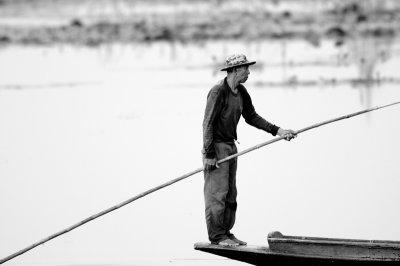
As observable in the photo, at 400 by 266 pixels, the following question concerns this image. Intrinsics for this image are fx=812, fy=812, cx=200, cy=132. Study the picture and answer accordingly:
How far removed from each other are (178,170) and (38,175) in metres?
1.38

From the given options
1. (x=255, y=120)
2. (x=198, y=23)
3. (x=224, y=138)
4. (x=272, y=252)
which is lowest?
(x=272, y=252)

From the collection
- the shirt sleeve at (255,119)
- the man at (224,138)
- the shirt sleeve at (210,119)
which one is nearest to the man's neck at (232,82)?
the man at (224,138)

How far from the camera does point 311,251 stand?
4.80 metres

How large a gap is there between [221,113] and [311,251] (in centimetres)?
98

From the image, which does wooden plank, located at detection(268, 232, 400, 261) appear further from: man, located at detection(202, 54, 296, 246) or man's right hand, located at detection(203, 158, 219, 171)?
man's right hand, located at detection(203, 158, 219, 171)

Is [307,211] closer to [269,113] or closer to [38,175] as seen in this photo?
[38,175]

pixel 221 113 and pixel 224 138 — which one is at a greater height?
pixel 221 113

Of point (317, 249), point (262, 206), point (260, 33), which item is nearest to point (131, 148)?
point (262, 206)

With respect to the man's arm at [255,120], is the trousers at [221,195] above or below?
below

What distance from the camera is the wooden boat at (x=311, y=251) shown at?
15.3 ft

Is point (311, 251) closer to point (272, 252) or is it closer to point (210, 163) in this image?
point (272, 252)

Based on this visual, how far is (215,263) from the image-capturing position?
214 inches

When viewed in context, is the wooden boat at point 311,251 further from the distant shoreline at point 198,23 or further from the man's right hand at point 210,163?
the distant shoreline at point 198,23

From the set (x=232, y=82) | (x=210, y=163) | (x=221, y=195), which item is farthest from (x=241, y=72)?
(x=221, y=195)
